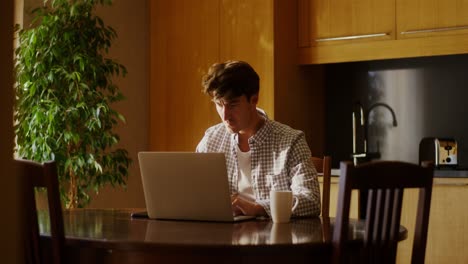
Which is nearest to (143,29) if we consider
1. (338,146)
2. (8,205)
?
(338,146)

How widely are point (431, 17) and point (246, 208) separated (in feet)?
6.98

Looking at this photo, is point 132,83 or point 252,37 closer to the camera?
point 252,37

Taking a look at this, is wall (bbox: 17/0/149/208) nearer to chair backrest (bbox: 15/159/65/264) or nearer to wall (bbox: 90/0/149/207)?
wall (bbox: 90/0/149/207)

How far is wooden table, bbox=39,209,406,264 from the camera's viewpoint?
158cm

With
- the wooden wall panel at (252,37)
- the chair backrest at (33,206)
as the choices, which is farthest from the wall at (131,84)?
the chair backrest at (33,206)

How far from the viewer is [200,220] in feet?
6.73

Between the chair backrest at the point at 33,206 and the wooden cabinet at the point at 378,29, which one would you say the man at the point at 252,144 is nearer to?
the chair backrest at the point at 33,206

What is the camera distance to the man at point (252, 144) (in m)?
2.41

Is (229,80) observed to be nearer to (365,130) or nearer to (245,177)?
(245,177)

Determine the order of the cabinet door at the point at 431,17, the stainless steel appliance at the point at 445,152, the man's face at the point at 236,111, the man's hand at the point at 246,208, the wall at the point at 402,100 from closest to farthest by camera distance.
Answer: the man's hand at the point at 246,208 < the man's face at the point at 236,111 < the cabinet door at the point at 431,17 < the stainless steel appliance at the point at 445,152 < the wall at the point at 402,100

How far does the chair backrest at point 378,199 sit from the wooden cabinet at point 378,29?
225 cm

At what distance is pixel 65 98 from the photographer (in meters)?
3.71

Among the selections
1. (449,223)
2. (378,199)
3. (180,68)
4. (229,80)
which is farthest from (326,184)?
(180,68)

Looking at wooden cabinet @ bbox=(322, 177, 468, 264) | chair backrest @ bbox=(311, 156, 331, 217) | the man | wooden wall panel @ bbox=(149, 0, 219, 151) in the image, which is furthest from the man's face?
wooden wall panel @ bbox=(149, 0, 219, 151)
